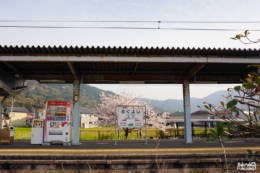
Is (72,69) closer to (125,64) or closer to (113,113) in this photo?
(125,64)

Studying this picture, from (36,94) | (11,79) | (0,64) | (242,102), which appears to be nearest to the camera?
(242,102)

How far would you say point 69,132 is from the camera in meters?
8.93

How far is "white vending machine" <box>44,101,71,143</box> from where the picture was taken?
881 cm

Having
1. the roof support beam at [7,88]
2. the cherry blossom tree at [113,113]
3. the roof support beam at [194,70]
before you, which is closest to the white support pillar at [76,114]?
the roof support beam at [7,88]

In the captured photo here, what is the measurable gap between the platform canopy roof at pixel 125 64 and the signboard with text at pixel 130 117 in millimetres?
1324

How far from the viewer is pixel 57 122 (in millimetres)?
8953

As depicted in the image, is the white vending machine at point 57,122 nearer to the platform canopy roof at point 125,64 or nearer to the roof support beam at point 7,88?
the platform canopy roof at point 125,64

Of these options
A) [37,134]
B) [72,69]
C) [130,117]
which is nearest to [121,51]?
[72,69]

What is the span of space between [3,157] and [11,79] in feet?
16.1

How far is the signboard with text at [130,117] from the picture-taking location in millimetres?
9250

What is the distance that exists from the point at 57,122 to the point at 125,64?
11.1 ft

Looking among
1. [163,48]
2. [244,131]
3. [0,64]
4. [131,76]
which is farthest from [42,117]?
[244,131]

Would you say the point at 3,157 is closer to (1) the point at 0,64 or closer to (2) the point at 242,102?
(1) the point at 0,64

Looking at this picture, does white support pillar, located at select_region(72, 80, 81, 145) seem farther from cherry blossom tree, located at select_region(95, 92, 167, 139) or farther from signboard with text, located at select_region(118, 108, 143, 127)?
cherry blossom tree, located at select_region(95, 92, 167, 139)
